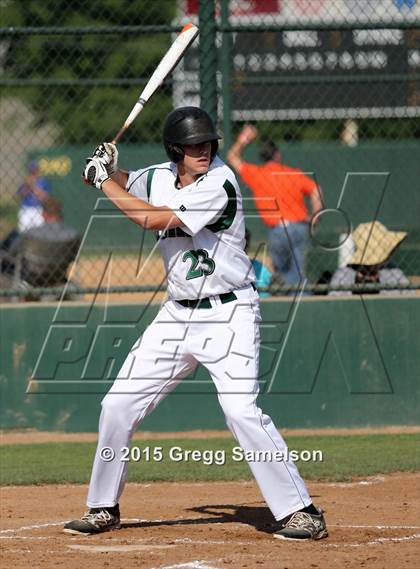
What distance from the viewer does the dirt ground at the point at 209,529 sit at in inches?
193

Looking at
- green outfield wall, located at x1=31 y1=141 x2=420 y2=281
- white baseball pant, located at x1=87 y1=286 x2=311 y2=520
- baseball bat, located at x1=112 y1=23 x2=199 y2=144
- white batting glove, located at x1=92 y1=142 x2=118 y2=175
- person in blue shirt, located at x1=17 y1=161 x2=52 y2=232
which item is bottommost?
white baseball pant, located at x1=87 y1=286 x2=311 y2=520

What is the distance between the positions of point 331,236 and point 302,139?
651 cm

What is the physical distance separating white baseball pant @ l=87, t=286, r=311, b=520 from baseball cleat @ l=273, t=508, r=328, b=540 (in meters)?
0.05

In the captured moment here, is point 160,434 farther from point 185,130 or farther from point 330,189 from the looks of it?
point 330,189

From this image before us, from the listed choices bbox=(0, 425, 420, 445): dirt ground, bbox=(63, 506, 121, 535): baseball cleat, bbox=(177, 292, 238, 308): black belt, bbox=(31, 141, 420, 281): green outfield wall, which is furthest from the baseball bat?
bbox=(31, 141, 420, 281): green outfield wall

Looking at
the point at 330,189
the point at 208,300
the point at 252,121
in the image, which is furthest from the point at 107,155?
the point at 330,189

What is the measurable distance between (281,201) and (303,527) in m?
5.73

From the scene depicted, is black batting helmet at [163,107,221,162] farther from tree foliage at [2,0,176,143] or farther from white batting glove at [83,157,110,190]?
tree foliage at [2,0,176,143]

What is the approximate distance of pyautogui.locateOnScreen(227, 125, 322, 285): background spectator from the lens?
10156 mm

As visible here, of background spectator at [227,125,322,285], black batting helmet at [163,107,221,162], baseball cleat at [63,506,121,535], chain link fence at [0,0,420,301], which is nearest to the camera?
black batting helmet at [163,107,221,162]

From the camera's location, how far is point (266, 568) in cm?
471

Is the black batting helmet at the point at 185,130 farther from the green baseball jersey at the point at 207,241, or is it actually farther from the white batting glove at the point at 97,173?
the white batting glove at the point at 97,173

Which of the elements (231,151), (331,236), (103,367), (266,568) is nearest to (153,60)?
(331,236)
